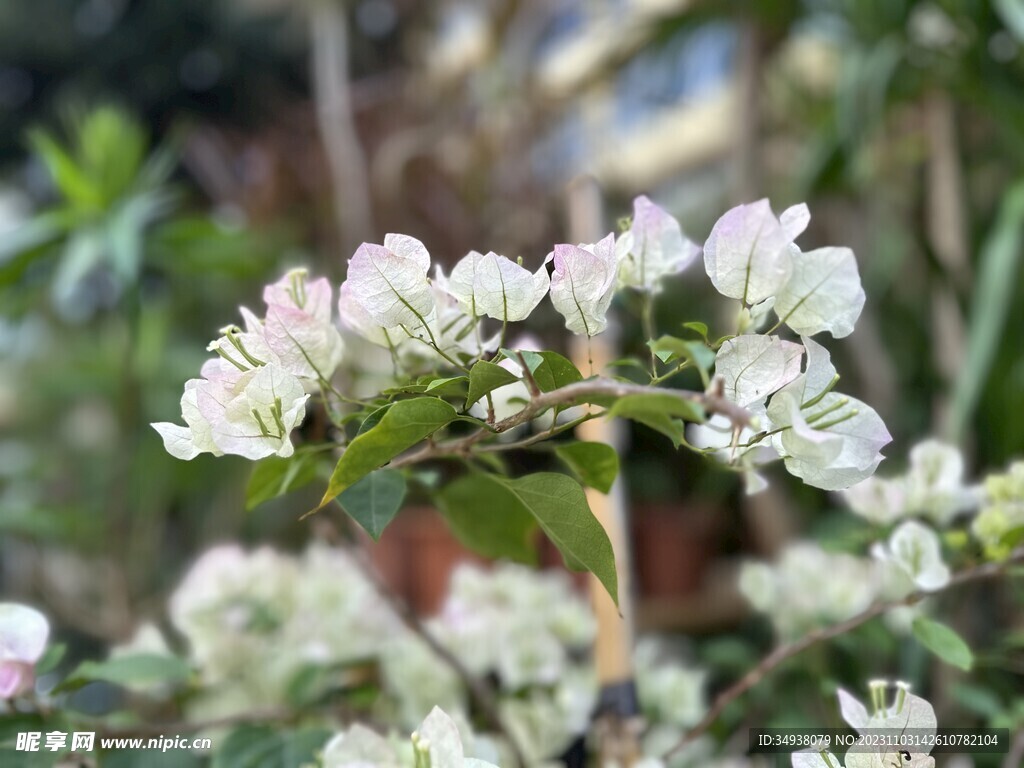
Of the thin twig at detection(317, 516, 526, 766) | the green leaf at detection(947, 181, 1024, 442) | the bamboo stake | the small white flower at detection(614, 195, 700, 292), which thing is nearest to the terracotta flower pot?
the green leaf at detection(947, 181, 1024, 442)

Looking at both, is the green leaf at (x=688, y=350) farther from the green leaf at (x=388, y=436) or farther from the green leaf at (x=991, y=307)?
the green leaf at (x=991, y=307)

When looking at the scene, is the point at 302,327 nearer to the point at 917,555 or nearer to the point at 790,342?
the point at 790,342

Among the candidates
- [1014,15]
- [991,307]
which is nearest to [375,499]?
[991,307]

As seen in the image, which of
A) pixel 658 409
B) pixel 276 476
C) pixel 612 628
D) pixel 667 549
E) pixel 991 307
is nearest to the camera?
pixel 658 409

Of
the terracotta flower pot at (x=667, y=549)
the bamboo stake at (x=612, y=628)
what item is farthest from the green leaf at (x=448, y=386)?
the terracotta flower pot at (x=667, y=549)

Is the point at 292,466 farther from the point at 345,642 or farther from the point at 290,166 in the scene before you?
the point at 290,166

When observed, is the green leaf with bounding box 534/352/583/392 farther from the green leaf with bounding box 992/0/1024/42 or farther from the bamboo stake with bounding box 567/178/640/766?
the green leaf with bounding box 992/0/1024/42

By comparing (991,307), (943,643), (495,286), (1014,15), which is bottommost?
(943,643)

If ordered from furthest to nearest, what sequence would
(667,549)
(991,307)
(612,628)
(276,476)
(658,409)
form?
(667,549) → (991,307) → (612,628) → (276,476) → (658,409)
